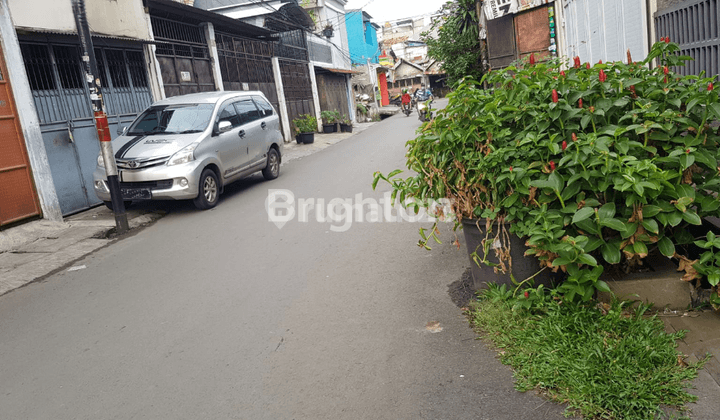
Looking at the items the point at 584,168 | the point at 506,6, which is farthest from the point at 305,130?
the point at 584,168

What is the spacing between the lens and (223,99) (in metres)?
10.6

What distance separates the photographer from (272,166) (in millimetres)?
12469

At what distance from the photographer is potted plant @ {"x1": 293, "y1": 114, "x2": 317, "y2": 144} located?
Answer: 21.3 m

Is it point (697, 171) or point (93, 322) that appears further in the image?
point (93, 322)

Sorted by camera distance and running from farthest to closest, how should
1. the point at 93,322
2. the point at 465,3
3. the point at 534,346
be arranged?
1. the point at 465,3
2. the point at 93,322
3. the point at 534,346

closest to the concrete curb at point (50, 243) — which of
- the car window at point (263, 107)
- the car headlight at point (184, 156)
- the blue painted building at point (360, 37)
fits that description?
the car headlight at point (184, 156)

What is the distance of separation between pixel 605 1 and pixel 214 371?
338 inches

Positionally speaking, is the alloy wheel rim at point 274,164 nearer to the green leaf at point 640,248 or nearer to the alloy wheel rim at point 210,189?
the alloy wheel rim at point 210,189

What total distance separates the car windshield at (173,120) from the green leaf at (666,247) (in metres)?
7.88

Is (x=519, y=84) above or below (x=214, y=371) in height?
above

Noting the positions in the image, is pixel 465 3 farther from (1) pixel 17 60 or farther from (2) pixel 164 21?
(1) pixel 17 60

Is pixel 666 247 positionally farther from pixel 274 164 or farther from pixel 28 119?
pixel 274 164

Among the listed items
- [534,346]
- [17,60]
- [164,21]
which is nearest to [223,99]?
[17,60]

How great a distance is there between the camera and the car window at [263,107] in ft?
39.7
